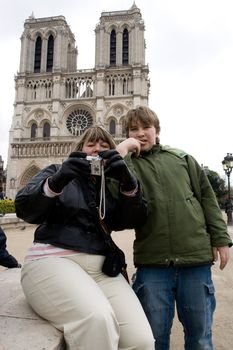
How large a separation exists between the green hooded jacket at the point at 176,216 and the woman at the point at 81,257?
0.16 meters

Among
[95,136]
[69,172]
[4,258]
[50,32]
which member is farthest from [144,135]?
[50,32]

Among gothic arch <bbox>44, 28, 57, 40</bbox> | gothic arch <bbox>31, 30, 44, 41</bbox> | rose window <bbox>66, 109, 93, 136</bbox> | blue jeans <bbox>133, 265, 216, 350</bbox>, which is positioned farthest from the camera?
gothic arch <bbox>31, 30, 44, 41</bbox>

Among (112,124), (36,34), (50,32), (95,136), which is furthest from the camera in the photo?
(36,34)

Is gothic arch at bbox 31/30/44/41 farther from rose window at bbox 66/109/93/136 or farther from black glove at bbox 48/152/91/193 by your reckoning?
black glove at bbox 48/152/91/193

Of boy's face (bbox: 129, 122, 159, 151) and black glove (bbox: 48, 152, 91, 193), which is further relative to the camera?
boy's face (bbox: 129, 122, 159, 151)

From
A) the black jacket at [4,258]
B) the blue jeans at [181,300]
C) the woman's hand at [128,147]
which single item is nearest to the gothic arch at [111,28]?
the black jacket at [4,258]

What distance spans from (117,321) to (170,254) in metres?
0.56

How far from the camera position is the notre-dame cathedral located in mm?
33875

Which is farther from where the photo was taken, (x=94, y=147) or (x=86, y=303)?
Result: (x=94, y=147)

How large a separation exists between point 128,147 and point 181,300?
1066 mm

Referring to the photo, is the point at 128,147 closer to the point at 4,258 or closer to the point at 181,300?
the point at 181,300

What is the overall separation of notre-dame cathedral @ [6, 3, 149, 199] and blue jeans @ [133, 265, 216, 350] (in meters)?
30.8

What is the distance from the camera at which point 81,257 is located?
5.63ft

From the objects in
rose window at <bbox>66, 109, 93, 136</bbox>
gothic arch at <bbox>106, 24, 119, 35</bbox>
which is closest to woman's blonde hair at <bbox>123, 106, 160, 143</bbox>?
rose window at <bbox>66, 109, 93, 136</bbox>
